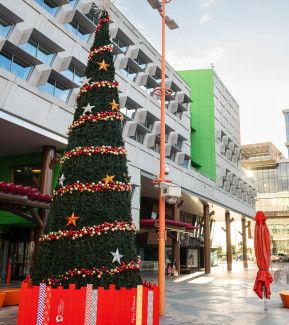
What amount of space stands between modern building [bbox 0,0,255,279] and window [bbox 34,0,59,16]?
0.08 meters

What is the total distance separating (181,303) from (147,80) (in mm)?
19269

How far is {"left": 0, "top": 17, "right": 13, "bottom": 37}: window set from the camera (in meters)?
18.5

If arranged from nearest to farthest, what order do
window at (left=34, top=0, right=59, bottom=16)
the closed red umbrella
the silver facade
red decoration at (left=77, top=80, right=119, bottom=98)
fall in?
red decoration at (left=77, top=80, right=119, bottom=98)
the closed red umbrella
the silver facade
window at (left=34, top=0, right=59, bottom=16)

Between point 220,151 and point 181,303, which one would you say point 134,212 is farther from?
point 220,151

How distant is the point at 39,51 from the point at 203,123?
25.6 m

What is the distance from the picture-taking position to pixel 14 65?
19094 mm

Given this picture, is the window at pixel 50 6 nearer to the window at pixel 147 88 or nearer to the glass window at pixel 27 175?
the glass window at pixel 27 175

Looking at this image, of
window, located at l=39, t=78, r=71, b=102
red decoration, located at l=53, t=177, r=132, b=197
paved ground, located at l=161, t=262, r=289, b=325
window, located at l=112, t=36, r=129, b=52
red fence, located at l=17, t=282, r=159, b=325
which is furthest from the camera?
window, located at l=112, t=36, r=129, b=52

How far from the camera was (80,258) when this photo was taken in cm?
902

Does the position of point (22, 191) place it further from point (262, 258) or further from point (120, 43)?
point (120, 43)

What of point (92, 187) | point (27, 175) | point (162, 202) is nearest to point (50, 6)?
point (27, 175)

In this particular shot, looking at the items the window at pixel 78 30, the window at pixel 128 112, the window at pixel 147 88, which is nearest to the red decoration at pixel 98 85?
the window at pixel 78 30

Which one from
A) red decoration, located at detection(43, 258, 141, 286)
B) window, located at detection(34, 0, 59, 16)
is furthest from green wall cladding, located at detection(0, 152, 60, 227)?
red decoration, located at detection(43, 258, 141, 286)

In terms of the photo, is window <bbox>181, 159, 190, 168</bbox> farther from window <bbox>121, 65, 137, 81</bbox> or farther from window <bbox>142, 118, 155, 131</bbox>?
window <bbox>121, 65, 137, 81</bbox>
